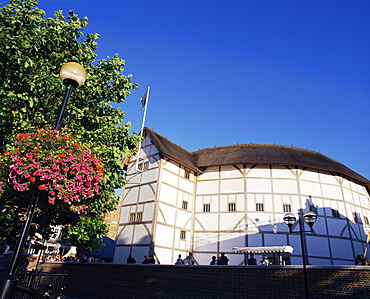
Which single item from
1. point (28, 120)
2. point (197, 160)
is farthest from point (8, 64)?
point (197, 160)

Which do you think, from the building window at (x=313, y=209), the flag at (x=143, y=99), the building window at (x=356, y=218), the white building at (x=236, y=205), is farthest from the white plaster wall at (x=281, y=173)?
the flag at (x=143, y=99)

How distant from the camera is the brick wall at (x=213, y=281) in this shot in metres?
8.90

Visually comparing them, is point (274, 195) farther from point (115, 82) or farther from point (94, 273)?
point (115, 82)

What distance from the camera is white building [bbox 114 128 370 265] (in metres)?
20.8

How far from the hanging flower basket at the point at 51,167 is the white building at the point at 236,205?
1470cm

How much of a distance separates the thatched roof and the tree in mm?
10818

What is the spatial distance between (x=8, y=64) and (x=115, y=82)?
3.91 metres

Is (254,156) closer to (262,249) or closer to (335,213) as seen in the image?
(335,213)

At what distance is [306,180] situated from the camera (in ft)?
75.9

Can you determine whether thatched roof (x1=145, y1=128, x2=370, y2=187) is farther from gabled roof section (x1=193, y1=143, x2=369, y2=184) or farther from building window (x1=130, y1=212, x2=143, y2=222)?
building window (x1=130, y1=212, x2=143, y2=222)

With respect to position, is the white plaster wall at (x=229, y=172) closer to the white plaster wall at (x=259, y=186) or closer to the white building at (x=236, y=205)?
the white building at (x=236, y=205)

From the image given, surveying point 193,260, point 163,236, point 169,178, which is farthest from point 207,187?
point 193,260

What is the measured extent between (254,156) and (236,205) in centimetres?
485

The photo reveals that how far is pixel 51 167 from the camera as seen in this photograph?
18.9ft
